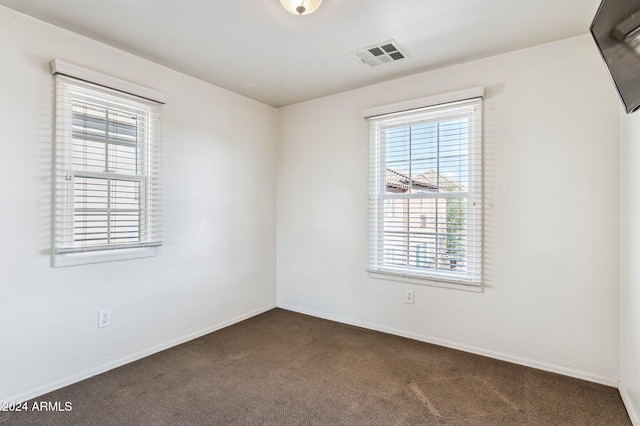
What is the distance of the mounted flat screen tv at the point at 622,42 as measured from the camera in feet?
4.22

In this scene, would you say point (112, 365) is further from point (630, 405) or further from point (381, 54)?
point (630, 405)

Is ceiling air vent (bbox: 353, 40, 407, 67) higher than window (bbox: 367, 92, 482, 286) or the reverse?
higher

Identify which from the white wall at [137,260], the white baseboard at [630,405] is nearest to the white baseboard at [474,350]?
the white baseboard at [630,405]

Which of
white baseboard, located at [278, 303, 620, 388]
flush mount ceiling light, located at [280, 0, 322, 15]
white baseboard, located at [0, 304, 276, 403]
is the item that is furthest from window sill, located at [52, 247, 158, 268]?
flush mount ceiling light, located at [280, 0, 322, 15]

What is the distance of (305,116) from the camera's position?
3.81 m

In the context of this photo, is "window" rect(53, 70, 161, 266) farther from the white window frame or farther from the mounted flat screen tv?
the mounted flat screen tv

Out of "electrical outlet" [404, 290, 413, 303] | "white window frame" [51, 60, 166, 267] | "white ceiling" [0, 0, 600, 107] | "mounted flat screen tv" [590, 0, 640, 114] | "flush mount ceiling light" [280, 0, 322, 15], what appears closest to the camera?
"mounted flat screen tv" [590, 0, 640, 114]

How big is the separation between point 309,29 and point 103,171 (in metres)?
1.86

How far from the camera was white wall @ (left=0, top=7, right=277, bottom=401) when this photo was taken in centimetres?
208

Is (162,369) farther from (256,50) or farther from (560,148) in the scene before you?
(560,148)

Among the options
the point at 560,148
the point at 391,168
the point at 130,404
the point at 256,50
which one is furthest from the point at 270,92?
the point at 130,404

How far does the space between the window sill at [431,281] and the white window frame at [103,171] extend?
6.89 ft

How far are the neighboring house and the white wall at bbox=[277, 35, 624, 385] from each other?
0.24 metres

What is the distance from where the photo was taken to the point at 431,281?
298 centimetres
